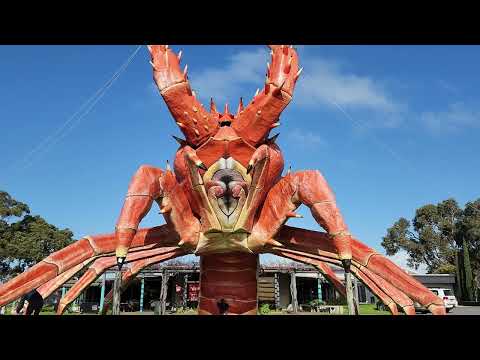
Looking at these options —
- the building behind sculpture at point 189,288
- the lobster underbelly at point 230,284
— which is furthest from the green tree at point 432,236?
the lobster underbelly at point 230,284

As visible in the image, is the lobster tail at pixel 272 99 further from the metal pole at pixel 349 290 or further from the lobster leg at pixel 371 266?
the metal pole at pixel 349 290

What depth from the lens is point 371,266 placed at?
6613 mm

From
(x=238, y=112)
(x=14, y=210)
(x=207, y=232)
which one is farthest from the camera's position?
(x=14, y=210)

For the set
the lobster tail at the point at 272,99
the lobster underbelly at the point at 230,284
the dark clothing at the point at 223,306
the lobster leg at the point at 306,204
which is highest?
the lobster tail at the point at 272,99

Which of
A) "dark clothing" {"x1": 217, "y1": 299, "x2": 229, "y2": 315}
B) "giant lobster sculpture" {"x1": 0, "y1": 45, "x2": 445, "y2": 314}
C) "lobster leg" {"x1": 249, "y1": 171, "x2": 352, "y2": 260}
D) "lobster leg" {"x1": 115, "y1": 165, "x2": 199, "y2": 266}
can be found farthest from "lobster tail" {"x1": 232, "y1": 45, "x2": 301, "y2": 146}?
"dark clothing" {"x1": 217, "y1": 299, "x2": 229, "y2": 315}

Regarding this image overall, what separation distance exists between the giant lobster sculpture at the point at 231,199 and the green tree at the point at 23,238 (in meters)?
27.9

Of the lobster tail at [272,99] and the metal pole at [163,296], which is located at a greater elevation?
the lobster tail at [272,99]

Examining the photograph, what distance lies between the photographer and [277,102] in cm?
683

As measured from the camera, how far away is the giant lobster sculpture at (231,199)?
20.8 feet

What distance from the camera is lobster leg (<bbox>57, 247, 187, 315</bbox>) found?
25.4 ft
